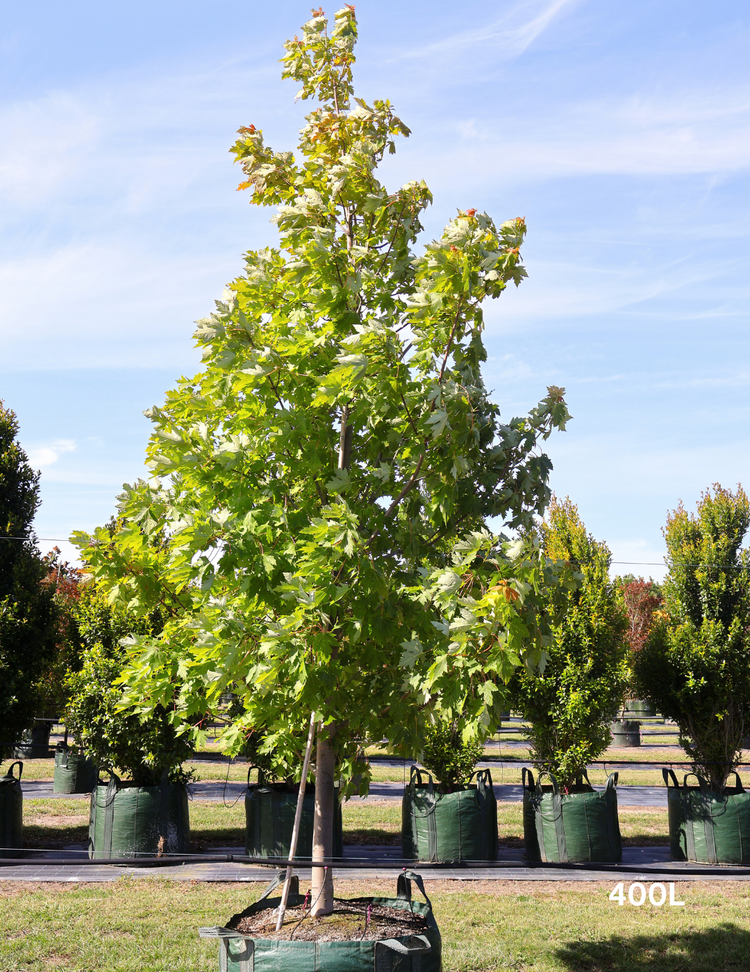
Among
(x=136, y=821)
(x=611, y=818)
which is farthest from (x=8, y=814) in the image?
(x=611, y=818)

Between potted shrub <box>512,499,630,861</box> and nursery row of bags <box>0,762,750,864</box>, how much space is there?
0.07ft

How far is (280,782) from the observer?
41.5 ft

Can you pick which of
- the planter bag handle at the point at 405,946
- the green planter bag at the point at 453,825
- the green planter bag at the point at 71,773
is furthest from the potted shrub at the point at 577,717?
the green planter bag at the point at 71,773

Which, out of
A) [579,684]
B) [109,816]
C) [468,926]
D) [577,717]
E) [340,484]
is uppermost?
[340,484]

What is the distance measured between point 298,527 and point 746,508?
1062 centimetres

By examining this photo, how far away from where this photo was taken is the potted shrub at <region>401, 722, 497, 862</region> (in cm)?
1188

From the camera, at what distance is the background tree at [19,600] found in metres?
13.0

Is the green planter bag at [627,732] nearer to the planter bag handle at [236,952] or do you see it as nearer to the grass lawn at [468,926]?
the grass lawn at [468,926]

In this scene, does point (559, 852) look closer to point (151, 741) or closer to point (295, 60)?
point (151, 741)

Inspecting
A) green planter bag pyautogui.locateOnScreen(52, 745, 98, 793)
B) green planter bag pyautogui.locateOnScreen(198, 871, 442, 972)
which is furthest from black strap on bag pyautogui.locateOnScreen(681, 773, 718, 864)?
green planter bag pyautogui.locateOnScreen(52, 745, 98, 793)

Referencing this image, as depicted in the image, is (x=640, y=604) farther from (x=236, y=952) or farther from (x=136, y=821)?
(x=236, y=952)

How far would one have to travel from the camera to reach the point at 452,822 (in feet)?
39.1

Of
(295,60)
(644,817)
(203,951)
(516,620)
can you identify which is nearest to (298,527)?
(516,620)

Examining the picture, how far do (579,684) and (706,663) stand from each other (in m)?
2.25
